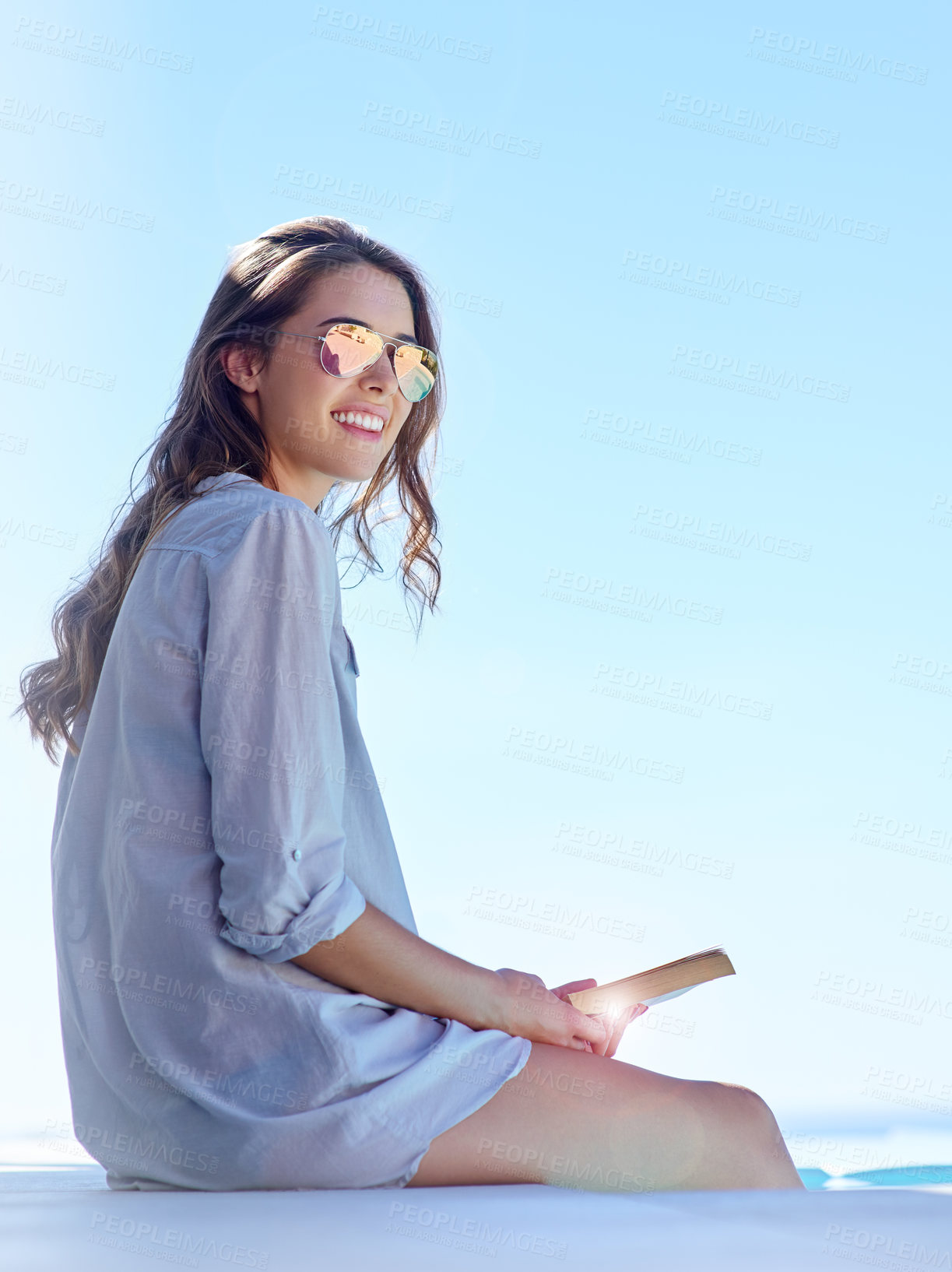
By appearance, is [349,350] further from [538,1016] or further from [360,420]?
[538,1016]

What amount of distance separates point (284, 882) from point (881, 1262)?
0.66 m

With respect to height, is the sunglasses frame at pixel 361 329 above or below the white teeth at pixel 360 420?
above

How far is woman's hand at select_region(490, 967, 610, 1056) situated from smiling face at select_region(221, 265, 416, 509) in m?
0.84

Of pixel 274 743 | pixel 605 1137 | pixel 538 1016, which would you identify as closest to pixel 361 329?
pixel 274 743

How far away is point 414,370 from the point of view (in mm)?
1834

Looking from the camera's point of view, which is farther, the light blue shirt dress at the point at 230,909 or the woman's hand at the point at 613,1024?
the woman's hand at the point at 613,1024

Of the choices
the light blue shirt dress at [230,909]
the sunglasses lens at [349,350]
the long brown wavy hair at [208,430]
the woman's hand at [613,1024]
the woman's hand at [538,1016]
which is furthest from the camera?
the sunglasses lens at [349,350]

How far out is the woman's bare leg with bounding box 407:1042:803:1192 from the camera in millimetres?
1187

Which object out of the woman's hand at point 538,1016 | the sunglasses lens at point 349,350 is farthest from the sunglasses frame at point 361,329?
the woman's hand at point 538,1016

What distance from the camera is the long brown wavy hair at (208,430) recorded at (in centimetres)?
155

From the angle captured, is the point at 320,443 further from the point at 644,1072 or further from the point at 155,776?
the point at 644,1072

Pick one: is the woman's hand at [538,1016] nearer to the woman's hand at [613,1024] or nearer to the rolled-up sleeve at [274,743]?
the woman's hand at [613,1024]

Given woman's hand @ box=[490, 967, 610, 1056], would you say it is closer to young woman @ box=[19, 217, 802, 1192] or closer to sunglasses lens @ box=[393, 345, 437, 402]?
young woman @ box=[19, 217, 802, 1192]

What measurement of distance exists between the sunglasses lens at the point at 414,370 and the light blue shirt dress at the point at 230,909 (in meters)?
0.56
